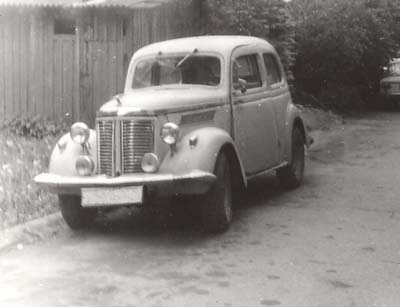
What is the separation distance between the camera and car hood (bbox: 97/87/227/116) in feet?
22.4

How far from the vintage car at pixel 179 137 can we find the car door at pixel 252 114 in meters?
0.01

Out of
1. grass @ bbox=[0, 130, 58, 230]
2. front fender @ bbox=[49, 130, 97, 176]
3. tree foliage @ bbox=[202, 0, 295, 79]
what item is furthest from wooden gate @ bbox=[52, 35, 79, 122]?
front fender @ bbox=[49, 130, 97, 176]

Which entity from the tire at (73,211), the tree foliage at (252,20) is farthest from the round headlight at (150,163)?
the tree foliage at (252,20)

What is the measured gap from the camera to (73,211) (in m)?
7.18

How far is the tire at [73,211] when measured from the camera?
713 centimetres

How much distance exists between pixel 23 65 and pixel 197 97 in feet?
23.4

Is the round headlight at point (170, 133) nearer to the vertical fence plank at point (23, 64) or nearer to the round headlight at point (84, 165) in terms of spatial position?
the round headlight at point (84, 165)

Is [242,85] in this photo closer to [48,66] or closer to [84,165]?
[84,165]

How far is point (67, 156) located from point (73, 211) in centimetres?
53

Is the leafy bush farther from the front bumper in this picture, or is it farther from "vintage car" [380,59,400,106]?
"vintage car" [380,59,400,106]

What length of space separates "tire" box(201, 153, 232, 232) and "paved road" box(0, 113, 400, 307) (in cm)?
14

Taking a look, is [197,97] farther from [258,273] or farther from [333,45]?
[333,45]

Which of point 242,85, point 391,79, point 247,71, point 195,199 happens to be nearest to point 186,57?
point 242,85

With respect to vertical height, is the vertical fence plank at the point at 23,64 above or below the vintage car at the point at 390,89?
above
